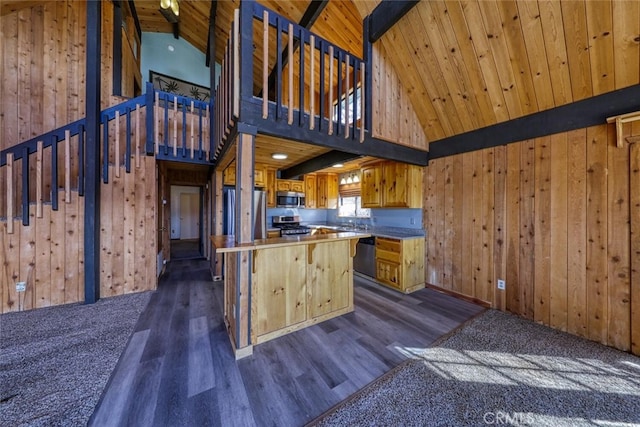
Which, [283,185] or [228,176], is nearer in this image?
[228,176]

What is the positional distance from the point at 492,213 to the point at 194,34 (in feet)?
28.3

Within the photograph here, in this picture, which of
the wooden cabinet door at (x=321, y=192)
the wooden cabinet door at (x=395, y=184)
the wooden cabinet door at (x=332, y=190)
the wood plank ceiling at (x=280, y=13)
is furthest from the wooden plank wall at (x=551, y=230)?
the wooden cabinet door at (x=321, y=192)

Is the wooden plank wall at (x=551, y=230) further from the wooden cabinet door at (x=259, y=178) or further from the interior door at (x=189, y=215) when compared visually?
the interior door at (x=189, y=215)

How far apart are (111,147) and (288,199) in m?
3.16

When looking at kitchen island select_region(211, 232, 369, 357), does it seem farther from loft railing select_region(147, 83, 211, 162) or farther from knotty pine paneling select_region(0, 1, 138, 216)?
knotty pine paneling select_region(0, 1, 138, 216)

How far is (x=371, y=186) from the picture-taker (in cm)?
458

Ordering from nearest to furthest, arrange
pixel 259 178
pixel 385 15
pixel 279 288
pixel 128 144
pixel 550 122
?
pixel 279 288, pixel 550 122, pixel 385 15, pixel 128 144, pixel 259 178

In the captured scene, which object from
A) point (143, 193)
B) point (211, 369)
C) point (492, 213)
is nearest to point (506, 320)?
point (492, 213)

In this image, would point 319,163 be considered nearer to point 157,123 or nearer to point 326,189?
point 326,189

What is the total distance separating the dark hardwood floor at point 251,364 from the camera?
1.50m

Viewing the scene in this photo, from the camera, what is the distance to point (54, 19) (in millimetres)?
3412

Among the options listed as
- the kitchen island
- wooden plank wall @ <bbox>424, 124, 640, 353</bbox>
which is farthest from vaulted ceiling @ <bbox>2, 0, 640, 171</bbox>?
the kitchen island

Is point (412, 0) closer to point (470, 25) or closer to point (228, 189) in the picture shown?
point (470, 25)

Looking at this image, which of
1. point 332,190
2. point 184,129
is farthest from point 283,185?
point 184,129
